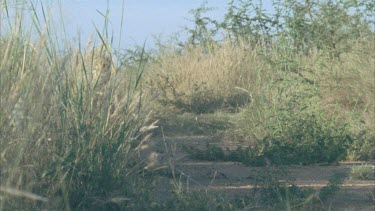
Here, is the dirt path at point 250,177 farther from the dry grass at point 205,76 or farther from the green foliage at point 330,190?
the dry grass at point 205,76

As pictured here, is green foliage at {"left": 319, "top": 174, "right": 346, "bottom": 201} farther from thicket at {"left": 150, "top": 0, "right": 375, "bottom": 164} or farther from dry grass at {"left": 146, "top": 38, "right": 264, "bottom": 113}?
dry grass at {"left": 146, "top": 38, "right": 264, "bottom": 113}

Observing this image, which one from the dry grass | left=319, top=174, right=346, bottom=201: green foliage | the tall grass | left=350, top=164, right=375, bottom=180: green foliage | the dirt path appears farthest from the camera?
the dry grass

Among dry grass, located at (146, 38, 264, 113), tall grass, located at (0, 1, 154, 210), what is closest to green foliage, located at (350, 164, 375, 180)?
tall grass, located at (0, 1, 154, 210)

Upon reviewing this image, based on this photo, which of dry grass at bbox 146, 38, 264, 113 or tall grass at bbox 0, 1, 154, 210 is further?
dry grass at bbox 146, 38, 264, 113

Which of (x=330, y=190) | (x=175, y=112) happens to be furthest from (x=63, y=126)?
(x=175, y=112)

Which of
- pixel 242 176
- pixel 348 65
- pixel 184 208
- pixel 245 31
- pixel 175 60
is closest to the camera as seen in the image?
pixel 184 208

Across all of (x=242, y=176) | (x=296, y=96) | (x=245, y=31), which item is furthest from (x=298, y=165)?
(x=245, y=31)

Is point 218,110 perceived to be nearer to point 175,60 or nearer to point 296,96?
point 175,60

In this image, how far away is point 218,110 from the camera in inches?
445

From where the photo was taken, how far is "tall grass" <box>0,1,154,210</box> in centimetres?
415

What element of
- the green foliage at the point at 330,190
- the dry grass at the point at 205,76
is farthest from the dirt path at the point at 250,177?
the dry grass at the point at 205,76

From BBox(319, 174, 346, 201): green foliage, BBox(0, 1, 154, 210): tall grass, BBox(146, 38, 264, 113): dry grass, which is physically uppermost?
BBox(0, 1, 154, 210): tall grass

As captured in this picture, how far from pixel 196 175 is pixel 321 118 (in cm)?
174

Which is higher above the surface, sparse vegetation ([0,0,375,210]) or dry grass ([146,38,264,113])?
sparse vegetation ([0,0,375,210])
